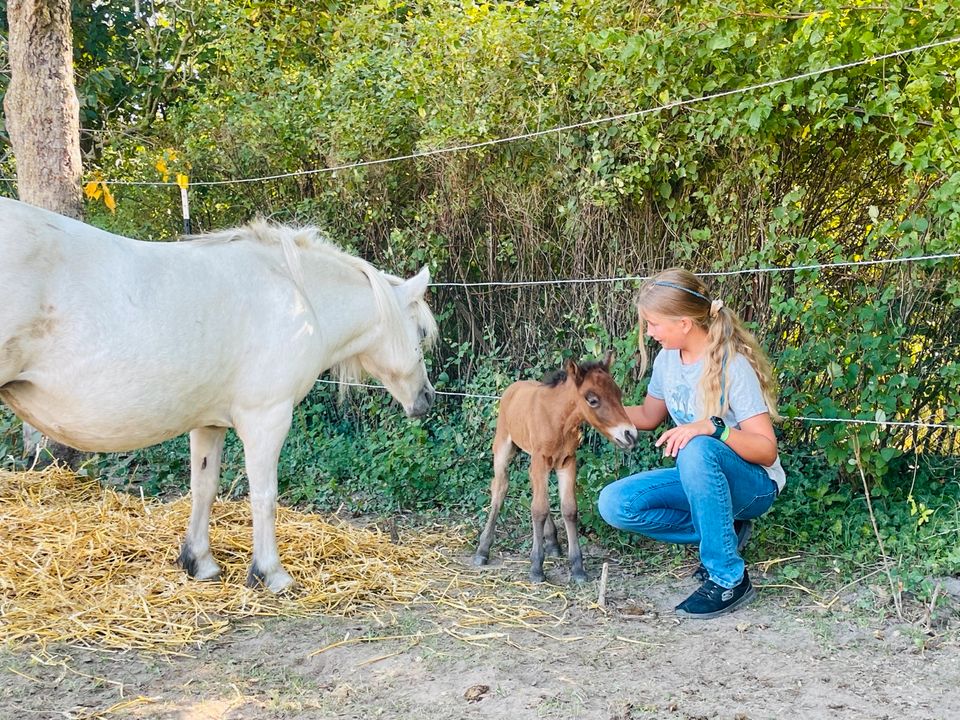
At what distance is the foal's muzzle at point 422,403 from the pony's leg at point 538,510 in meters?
0.75

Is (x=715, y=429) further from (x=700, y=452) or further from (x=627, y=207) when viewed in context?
(x=627, y=207)

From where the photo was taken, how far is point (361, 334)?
4.47m

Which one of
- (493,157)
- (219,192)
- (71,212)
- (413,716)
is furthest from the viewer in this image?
(219,192)

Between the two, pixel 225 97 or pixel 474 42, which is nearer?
pixel 474 42

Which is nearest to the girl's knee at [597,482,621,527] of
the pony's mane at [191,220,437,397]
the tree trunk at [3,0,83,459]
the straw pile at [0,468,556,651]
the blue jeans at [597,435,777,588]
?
the blue jeans at [597,435,777,588]

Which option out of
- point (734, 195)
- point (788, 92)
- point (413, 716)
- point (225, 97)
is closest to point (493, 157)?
point (734, 195)

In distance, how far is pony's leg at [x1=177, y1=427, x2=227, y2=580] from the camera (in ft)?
13.9

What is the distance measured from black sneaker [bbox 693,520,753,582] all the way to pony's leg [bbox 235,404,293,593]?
187cm

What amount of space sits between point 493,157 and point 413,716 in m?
3.47

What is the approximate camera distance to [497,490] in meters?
4.63

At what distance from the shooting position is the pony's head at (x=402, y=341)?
4.47m

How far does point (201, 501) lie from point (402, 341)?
1.26 meters

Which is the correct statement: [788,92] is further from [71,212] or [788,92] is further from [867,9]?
[71,212]

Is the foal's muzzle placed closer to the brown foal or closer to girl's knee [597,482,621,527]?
the brown foal
